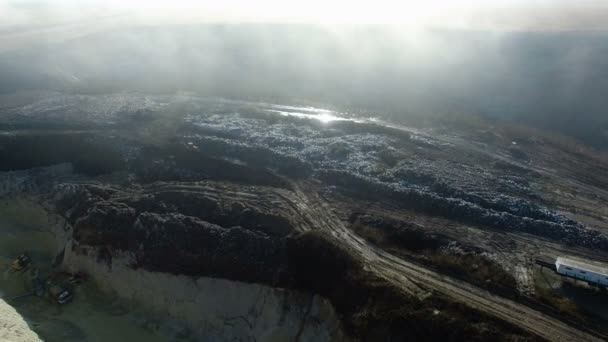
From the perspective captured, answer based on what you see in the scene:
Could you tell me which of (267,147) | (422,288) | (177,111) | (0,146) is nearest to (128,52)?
(177,111)

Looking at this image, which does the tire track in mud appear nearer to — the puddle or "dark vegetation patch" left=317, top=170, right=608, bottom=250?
"dark vegetation patch" left=317, top=170, right=608, bottom=250

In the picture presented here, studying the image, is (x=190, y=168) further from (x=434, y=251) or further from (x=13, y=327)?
(x=434, y=251)

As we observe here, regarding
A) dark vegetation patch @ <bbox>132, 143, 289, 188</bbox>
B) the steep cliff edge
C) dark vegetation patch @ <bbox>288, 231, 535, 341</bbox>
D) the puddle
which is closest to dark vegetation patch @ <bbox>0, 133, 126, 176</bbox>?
dark vegetation patch @ <bbox>132, 143, 289, 188</bbox>

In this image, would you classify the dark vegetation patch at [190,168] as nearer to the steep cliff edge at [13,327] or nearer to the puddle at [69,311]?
the puddle at [69,311]

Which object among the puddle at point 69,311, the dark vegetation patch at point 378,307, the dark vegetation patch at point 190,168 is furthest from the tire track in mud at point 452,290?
the puddle at point 69,311

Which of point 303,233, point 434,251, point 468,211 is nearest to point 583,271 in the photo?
point 434,251

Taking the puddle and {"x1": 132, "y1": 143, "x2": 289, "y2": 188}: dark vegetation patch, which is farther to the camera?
{"x1": 132, "y1": 143, "x2": 289, "y2": 188}: dark vegetation patch
